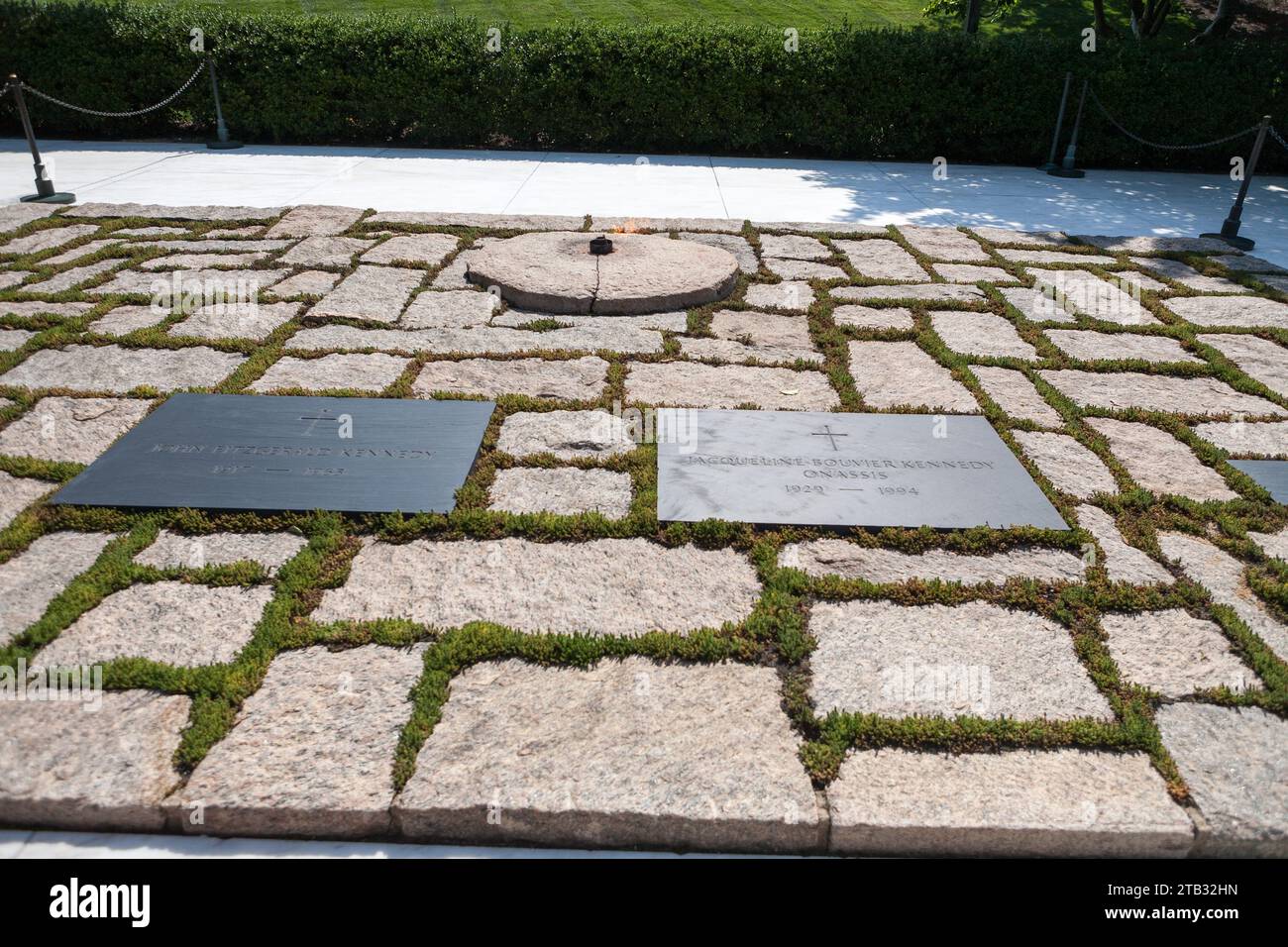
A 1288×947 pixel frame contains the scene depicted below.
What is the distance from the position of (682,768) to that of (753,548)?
38.2 inches

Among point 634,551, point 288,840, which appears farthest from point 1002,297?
point 288,840

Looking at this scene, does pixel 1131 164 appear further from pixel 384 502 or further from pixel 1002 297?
pixel 384 502

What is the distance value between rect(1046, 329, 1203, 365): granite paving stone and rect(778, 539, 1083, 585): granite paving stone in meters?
2.17

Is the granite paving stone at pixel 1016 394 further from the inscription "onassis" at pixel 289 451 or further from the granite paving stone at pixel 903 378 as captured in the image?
the inscription "onassis" at pixel 289 451

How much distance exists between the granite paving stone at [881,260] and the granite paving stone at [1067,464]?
2.41 meters

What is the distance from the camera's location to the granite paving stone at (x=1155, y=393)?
411 cm

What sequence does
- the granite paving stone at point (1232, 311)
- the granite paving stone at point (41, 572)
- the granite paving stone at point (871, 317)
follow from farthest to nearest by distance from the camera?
1. the granite paving stone at point (1232, 311)
2. the granite paving stone at point (871, 317)
3. the granite paving stone at point (41, 572)

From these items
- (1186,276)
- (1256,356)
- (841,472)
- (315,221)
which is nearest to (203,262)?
(315,221)

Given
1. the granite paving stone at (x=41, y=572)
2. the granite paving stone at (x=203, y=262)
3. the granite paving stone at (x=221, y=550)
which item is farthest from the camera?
the granite paving stone at (x=203, y=262)

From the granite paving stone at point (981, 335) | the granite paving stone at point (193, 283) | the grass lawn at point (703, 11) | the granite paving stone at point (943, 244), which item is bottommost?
the granite paving stone at point (981, 335)

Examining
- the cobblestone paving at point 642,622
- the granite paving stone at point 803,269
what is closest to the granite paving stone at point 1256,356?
the cobblestone paving at point 642,622

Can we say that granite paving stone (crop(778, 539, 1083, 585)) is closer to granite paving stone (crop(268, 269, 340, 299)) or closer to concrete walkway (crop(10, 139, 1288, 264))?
granite paving stone (crop(268, 269, 340, 299))

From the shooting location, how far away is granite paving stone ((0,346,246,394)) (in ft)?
13.1

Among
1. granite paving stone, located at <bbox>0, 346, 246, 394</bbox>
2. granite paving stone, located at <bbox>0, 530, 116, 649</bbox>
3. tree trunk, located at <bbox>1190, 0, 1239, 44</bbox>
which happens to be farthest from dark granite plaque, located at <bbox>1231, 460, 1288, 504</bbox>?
tree trunk, located at <bbox>1190, 0, 1239, 44</bbox>
